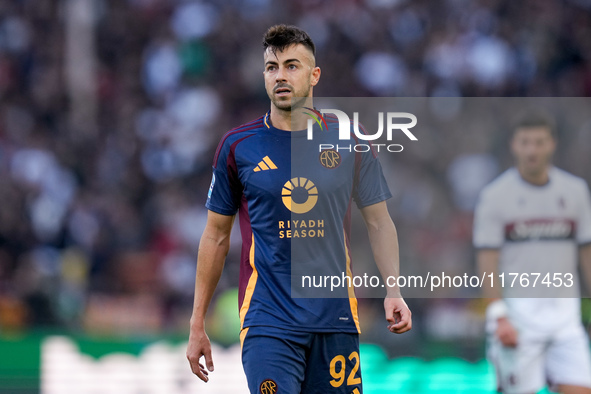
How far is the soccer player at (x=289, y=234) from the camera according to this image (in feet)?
14.4

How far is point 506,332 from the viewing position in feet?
19.3

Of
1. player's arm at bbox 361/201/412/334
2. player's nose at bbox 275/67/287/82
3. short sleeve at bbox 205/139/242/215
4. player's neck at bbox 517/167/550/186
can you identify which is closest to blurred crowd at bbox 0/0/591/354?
player's neck at bbox 517/167/550/186

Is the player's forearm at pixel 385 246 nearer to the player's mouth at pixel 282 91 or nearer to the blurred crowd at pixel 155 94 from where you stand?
the player's mouth at pixel 282 91

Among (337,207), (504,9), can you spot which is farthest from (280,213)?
(504,9)

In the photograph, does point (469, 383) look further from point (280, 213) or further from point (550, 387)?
point (280, 213)

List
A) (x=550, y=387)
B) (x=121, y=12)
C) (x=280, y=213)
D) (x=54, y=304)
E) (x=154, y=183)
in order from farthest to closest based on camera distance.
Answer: (x=121, y=12)
(x=154, y=183)
(x=54, y=304)
(x=550, y=387)
(x=280, y=213)

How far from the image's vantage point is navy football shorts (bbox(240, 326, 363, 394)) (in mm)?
4305

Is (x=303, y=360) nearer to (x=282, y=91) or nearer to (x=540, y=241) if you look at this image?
(x=282, y=91)

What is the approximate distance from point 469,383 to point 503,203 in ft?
8.18

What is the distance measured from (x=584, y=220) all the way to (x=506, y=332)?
889 mm

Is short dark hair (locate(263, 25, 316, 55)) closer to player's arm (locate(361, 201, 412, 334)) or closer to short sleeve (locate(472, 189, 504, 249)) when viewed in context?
player's arm (locate(361, 201, 412, 334))

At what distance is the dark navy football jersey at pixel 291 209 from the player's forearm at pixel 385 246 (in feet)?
0.44

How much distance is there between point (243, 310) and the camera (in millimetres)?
4551

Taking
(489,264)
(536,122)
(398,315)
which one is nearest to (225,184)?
(398,315)
